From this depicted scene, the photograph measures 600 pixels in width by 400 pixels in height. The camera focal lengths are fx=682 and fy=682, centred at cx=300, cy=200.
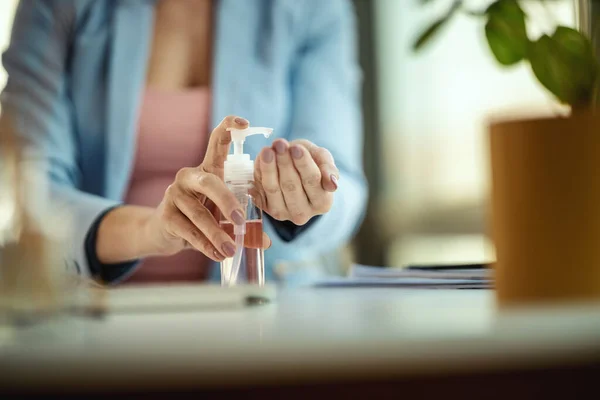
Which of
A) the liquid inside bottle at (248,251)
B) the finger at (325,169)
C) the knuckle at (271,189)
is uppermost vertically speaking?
the finger at (325,169)

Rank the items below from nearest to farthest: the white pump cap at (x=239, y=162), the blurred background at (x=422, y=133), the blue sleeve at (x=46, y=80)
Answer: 1. the white pump cap at (x=239, y=162)
2. the blue sleeve at (x=46, y=80)
3. the blurred background at (x=422, y=133)

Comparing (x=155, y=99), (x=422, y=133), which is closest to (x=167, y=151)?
(x=155, y=99)

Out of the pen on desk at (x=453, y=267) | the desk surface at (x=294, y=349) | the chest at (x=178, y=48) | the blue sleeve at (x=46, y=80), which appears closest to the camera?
the desk surface at (x=294, y=349)

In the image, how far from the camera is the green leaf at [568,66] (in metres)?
0.37

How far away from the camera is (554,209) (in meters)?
0.33

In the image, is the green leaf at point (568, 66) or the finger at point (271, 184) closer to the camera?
the green leaf at point (568, 66)

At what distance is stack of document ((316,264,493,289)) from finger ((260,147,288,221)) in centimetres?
13

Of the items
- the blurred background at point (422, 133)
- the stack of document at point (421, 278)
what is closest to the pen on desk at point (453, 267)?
the stack of document at point (421, 278)

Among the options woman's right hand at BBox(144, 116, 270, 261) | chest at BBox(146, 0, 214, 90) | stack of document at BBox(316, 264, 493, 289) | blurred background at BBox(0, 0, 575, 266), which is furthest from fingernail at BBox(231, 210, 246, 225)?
blurred background at BBox(0, 0, 575, 266)

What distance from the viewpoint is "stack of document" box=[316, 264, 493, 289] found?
1.77 feet

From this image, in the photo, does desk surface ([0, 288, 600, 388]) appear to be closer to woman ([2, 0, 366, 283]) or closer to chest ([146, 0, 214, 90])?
woman ([2, 0, 366, 283])

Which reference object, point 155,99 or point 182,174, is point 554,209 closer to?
point 182,174

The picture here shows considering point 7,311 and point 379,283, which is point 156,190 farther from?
point 7,311

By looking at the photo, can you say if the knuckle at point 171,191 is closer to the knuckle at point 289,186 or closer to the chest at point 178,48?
the knuckle at point 289,186
